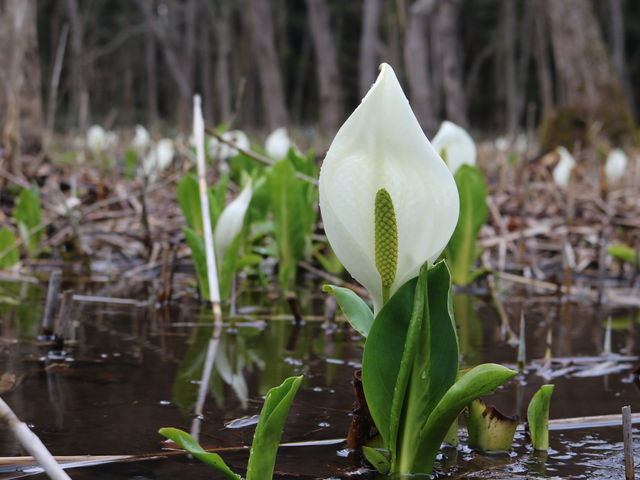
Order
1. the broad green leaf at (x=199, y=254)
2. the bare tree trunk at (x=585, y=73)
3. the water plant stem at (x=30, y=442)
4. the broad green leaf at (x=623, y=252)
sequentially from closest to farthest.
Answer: the water plant stem at (x=30, y=442), the broad green leaf at (x=199, y=254), the broad green leaf at (x=623, y=252), the bare tree trunk at (x=585, y=73)

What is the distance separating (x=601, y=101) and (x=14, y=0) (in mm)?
5623

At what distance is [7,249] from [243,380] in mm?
1566

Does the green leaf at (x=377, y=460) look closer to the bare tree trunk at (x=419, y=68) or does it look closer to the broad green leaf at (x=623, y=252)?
the broad green leaf at (x=623, y=252)

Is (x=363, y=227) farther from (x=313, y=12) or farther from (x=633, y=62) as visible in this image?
(x=633, y=62)

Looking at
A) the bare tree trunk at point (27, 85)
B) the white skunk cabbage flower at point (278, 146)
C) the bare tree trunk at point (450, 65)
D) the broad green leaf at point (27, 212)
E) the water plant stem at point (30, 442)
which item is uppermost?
the bare tree trunk at point (450, 65)

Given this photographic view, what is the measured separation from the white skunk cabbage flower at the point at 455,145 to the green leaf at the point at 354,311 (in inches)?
61.2

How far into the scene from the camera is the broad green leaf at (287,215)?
8.84ft

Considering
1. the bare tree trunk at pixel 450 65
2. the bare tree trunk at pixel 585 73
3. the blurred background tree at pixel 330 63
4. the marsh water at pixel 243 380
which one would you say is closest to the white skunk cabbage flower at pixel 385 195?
the marsh water at pixel 243 380

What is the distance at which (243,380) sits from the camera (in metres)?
1.63

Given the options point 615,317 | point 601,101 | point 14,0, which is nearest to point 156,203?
point 14,0

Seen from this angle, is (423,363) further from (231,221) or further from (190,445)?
(231,221)

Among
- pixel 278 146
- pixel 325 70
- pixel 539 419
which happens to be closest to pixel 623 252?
pixel 539 419

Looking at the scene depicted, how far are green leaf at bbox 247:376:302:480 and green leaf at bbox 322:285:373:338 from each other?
0.60 feet

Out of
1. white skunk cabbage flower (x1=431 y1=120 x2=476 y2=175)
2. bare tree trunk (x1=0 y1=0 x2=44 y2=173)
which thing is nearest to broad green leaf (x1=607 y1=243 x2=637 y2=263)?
white skunk cabbage flower (x1=431 y1=120 x2=476 y2=175)
